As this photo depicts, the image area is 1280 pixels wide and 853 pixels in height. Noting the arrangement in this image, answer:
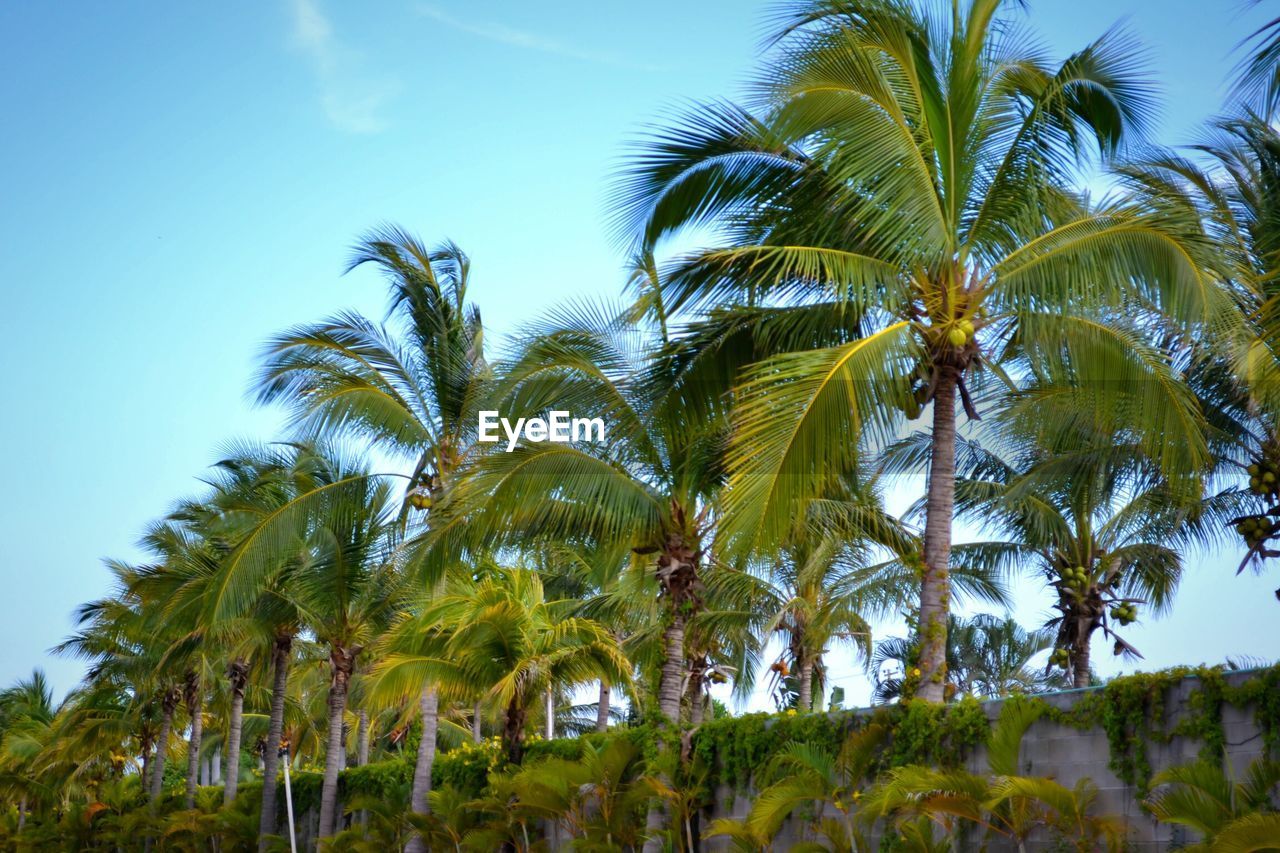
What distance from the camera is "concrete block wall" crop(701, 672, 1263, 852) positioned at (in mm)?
9250

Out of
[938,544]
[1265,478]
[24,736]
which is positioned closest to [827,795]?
[938,544]

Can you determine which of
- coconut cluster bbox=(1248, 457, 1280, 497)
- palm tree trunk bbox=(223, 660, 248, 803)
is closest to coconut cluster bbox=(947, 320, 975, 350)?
coconut cluster bbox=(1248, 457, 1280, 497)

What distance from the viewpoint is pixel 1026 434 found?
1605cm

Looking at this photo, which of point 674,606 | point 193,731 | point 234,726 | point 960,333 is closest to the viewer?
point 960,333

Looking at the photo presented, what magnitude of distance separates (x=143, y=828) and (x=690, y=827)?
71.6 feet

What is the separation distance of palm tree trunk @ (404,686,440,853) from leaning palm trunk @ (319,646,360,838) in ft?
11.6

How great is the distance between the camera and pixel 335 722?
926 inches

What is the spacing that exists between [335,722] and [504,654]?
19.6 feet

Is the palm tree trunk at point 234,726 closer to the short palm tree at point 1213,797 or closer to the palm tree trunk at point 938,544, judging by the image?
the palm tree trunk at point 938,544

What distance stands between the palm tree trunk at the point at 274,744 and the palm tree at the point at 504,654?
318 inches

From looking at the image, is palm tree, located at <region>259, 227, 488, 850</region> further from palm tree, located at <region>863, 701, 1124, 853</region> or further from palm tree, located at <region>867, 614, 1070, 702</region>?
→ palm tree, located at <region>867, 614, 1070, 702</region>

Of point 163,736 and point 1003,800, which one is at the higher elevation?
point 163,736

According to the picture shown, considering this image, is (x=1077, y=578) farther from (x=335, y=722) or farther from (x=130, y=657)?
(x=130, y=657)

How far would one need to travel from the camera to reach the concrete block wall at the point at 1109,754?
30.3 feet
